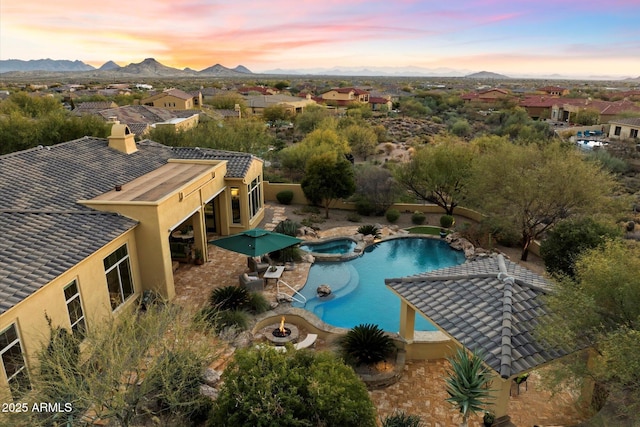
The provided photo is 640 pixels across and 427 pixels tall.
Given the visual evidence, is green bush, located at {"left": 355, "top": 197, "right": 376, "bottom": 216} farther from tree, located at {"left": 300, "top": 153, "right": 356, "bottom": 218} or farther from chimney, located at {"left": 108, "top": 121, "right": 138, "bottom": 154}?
chimney, located at {"left": 108, "top": 121, "right": 138, "bottom": 154}

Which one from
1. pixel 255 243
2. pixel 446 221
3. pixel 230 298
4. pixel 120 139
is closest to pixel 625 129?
→ pixel 446 221

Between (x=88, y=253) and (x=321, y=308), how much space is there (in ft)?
29.5

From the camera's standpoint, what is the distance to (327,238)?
2430 centimetres

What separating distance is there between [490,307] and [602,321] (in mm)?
2669

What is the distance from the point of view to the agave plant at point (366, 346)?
12.5 m

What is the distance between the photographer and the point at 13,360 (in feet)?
32.1

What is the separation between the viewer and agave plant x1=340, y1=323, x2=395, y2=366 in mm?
12492

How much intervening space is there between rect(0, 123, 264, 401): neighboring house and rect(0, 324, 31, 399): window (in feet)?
0.08

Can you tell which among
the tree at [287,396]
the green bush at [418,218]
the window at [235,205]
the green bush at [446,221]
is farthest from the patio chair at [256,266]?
the green bush at [446,221]

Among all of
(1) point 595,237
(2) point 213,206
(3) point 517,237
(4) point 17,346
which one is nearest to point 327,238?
(2) point 213,206

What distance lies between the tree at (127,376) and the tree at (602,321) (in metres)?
7.98

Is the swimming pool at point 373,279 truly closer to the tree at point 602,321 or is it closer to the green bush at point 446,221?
the green bush at point 446,221

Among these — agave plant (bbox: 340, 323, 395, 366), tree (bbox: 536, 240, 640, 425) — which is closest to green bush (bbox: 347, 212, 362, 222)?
agave plant (bbox: 340, 323, 395, 366)

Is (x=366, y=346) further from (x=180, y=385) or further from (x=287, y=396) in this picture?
(x=180, y=385)
